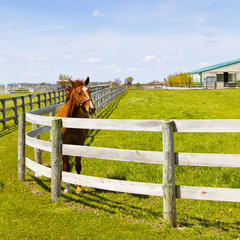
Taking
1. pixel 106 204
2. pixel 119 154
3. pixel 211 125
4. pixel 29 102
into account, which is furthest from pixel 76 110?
pixel 29 102

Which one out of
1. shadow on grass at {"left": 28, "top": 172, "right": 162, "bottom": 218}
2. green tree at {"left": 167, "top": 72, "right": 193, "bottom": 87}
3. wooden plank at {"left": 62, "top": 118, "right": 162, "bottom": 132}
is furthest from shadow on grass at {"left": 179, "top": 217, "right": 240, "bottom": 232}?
green tree at {"left": 167, "top": 72, "right": 193, "bottom": 87}

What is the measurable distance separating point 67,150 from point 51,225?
1294 millimetres

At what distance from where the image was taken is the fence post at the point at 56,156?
507cm

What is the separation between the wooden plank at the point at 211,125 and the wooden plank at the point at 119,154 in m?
0.54

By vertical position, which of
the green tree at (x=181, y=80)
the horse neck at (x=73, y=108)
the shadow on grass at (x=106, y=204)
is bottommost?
the shadow on grass at (x=106, y=204)

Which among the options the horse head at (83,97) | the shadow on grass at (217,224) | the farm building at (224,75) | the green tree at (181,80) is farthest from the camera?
the green tree at (181,80)

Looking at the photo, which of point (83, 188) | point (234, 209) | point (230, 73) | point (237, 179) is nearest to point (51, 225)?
point (83, 188)

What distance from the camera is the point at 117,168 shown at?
6852 mm

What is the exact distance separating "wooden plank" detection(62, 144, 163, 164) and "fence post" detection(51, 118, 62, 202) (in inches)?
5.1

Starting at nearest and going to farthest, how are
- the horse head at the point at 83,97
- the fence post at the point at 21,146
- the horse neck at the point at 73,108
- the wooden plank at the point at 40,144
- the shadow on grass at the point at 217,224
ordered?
the shadow on grass at the point at 217,224 < the wooden plank at the point at 40,144 < the horse head at the point at 83,97 < the horse neck at the point at 73,108 < the fence post at the point at 21,146

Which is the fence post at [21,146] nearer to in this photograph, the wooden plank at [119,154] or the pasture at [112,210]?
the pasture at [112,210]

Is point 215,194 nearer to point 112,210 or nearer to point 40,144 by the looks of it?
point 112,210

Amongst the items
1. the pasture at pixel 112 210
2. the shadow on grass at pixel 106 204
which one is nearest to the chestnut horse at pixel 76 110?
the shadow on grass at pixel 106 204

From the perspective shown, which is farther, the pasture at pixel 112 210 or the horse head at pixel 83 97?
the horse head at pixel 83 97
